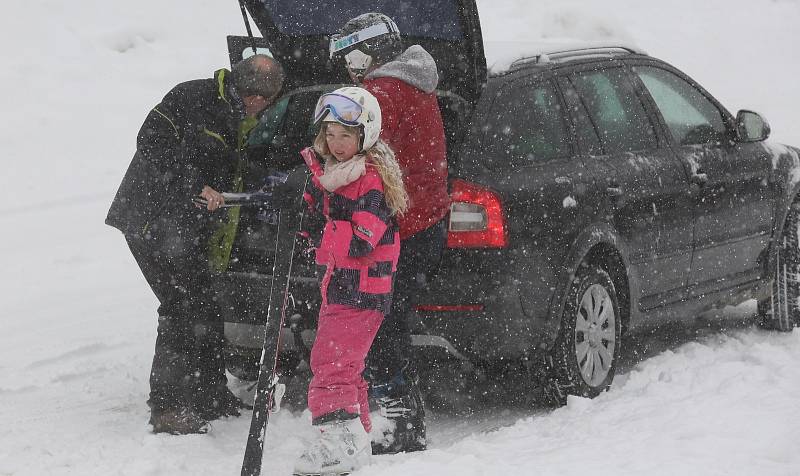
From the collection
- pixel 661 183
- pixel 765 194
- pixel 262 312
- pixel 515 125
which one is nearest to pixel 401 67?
pixel 515 125

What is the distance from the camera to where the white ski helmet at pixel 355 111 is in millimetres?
3965

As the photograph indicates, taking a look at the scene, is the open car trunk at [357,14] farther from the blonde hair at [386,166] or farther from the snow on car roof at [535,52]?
the blonde hair at [386,166]

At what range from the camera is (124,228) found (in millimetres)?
4844

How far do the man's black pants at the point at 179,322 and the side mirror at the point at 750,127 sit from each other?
10.6ft

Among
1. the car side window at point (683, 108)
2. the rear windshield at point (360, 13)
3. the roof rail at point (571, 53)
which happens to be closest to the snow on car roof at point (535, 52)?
the roof rail at point (571, 53)

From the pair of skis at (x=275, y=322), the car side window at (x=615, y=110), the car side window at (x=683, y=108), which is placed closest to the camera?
the pair of skis at (x=275, y=322)

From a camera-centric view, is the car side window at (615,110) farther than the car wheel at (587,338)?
Yes

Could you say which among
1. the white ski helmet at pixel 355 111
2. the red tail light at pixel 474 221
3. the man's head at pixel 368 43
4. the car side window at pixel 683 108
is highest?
the man's head at pixel 368 43

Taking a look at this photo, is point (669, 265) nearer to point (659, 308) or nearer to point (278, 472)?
point (659, 308)

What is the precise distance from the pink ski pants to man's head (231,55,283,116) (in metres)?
1.14

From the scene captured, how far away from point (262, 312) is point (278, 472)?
32.0 inches

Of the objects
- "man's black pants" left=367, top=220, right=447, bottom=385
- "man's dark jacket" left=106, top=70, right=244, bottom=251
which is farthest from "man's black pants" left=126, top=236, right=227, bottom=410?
"man's black pants" left=367, top=220, right=447, bottom=385

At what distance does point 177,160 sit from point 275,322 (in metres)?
1.13

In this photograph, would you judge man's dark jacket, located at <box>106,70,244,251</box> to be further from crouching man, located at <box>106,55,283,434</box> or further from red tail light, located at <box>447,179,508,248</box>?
red tail light, located at <box>447,179,508,248</box>
